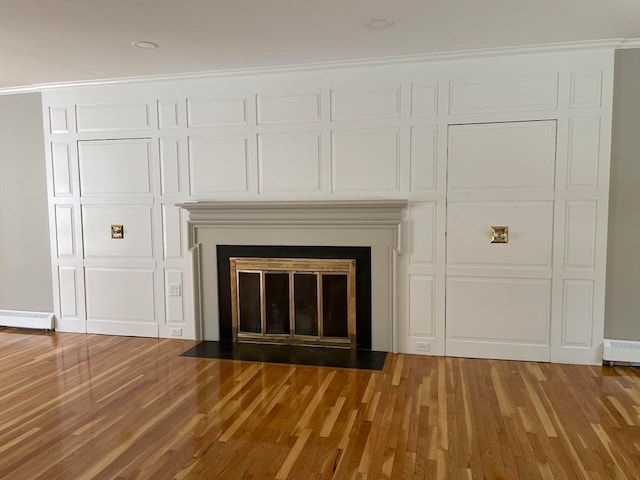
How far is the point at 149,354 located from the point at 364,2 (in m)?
3.42

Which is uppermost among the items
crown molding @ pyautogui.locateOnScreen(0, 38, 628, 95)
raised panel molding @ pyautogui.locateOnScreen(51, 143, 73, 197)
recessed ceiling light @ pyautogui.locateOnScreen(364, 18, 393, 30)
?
recessed ceiling light @ pyautogui.locateOnScreen(364, 18, 393, 30)

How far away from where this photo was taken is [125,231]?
4.72 m

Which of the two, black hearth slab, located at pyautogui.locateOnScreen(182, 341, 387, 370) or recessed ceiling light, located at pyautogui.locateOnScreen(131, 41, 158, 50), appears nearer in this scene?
recessed ceiling light, located at pyautogui.locateOnScreen(131, 41, 158, 50)

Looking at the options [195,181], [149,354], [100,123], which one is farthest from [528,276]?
[100,123]

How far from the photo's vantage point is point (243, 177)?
14.4 feet

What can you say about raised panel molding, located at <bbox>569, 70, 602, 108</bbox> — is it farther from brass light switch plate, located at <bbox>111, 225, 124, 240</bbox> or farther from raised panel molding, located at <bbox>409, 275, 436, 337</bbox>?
brass light switch plate, located at <bbox>111, 225, 124, 240</bbox>

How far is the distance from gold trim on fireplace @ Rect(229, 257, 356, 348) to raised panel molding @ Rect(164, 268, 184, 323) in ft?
1.84

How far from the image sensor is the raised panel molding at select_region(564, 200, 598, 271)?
3.77m

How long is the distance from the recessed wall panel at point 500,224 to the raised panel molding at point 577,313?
29 centimetres

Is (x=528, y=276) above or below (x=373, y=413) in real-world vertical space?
above

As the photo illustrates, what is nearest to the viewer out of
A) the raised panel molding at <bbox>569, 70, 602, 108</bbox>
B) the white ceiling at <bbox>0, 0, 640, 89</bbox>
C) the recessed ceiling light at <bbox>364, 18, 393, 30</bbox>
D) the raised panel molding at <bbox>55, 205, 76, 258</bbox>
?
the white ceiling at <bbox>0, 0, 640, 89</bbox>

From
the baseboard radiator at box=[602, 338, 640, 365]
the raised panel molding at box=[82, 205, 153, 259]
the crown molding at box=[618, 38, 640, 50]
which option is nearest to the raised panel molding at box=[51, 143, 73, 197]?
the raised panel molding at box=[82, 205, 153, 259]

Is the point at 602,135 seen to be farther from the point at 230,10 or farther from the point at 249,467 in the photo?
the point at 249,467

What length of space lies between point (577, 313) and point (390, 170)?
1.98m
